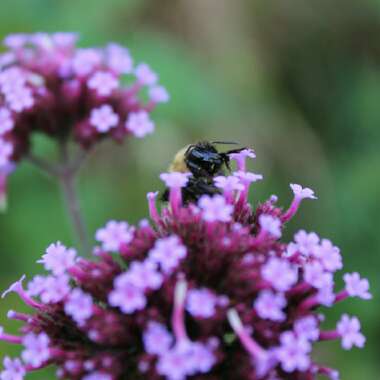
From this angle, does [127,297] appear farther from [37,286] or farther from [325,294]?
[325,294]

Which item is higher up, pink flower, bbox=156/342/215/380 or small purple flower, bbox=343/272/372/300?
small purple flower, bbox=343/272/372/300

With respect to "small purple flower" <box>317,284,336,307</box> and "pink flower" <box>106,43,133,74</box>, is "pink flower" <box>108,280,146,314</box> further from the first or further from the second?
"pink flower" <box>106,43,133,74</box>

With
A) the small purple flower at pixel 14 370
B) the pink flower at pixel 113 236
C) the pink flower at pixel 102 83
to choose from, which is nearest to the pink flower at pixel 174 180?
the pink flower at pixel 113 236

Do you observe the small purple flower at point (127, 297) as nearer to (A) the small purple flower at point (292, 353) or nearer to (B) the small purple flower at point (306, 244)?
(A) the small purple flower at point (292, 353)

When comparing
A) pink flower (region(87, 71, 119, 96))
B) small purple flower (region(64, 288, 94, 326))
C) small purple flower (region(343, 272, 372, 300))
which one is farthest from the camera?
pink flower (region(87, 71, 119, 96))

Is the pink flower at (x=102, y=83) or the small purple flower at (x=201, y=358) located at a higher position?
the pink flower at (x=102, y=83)

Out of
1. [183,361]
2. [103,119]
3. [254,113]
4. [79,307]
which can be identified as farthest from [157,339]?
[254,113]

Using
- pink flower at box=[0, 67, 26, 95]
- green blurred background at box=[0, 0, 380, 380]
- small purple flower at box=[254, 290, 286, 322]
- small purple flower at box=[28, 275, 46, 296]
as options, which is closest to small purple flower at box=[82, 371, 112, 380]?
small purple flower at box=[28, 275, 46, 296]
